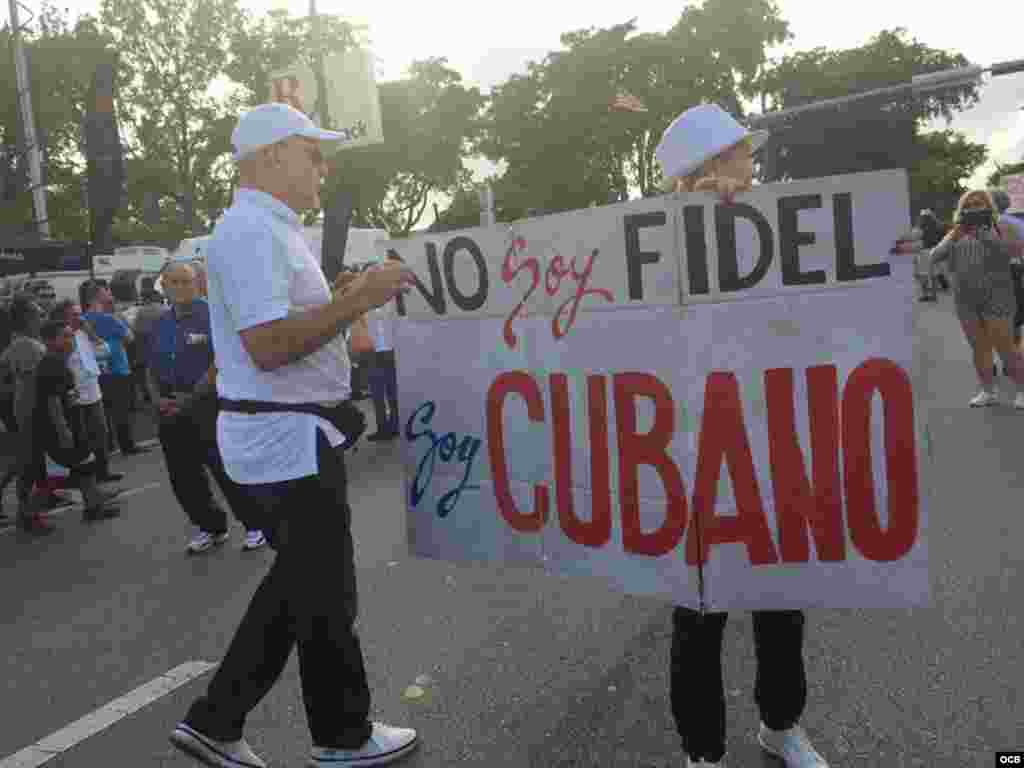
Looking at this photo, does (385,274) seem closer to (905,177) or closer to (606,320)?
(606,320)

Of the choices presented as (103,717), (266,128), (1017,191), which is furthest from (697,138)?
(1017,191)

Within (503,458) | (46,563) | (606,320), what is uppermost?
(606,320)

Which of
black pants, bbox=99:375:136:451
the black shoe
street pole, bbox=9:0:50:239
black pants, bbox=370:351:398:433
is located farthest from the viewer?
street pole, bbox=9:0:50:239

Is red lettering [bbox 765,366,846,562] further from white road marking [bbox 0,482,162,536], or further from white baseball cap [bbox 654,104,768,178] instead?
white road marking [bbox 0,482,162,536]

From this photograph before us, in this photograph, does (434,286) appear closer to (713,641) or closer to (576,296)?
(576,296)

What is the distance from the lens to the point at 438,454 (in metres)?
3.07

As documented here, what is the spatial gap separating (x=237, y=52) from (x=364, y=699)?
1475 inches

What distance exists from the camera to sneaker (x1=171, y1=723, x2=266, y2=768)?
740 cm

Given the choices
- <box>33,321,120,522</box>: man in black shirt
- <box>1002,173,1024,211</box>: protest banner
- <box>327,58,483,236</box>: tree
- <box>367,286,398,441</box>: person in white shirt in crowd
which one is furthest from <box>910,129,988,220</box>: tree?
<box>33,321,120,522</box>: man in black shirt

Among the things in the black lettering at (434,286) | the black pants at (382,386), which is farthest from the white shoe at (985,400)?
the black lettering at (434,286)

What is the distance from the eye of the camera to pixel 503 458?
2.95m

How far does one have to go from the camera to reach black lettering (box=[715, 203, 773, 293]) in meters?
2.41

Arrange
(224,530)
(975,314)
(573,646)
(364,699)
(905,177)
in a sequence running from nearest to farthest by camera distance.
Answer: (905,177) → (364,699) → (573,646) → (224,530) → (975,314)

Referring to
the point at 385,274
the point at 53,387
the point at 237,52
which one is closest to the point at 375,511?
the point at 53,387
